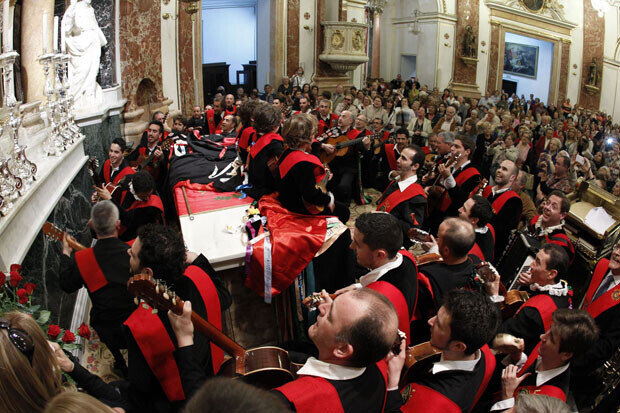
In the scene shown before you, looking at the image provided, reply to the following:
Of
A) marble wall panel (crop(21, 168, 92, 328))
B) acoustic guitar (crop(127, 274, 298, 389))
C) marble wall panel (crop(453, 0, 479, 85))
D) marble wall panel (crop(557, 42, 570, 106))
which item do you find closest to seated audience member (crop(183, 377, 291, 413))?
acoustic guitar (crop(127, 274, 298, 389))

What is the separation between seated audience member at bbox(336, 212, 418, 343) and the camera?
2.46 m

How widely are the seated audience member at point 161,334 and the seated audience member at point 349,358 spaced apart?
0.55m

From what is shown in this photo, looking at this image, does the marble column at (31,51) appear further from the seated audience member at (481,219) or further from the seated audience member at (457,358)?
the seated audience member at (457,358)

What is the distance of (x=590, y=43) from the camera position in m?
21.7

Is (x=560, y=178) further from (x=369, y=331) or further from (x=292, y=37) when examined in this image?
(x=292, y=37)

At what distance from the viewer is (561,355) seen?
2162 mm

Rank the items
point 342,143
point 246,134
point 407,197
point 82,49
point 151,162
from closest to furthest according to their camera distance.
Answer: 1. point 407,197
2. point 246,134
3. point 151,162
4. point 82,49
5. point 342,143

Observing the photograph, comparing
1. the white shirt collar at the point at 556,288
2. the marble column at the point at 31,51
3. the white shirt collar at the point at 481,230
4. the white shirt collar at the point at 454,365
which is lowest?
the white shirt collar at the point at 454,365

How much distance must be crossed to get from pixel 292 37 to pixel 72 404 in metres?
13.2

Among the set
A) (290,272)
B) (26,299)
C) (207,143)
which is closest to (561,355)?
(290,272)

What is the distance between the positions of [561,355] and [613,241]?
6.51 feet

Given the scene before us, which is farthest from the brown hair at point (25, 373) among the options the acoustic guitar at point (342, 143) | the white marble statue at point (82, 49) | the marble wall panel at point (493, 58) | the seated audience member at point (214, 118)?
the marble wall panel at point (493, 58)

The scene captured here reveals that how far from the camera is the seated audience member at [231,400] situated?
101 cm

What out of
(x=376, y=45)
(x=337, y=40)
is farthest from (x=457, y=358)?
(x=376, y=45)
